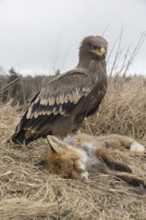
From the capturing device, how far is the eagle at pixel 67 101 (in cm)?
509

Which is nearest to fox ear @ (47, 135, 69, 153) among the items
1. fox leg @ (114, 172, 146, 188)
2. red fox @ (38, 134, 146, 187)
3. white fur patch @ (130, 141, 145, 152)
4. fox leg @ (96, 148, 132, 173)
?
red fox @ (38, 134, 146, 187)

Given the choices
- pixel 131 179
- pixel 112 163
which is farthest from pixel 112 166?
pixel 131 179

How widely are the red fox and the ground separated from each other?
8 cm

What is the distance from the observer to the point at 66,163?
14.4 ft

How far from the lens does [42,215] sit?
3.61 m

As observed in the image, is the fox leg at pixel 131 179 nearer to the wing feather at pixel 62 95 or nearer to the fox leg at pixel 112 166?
the fox leg at pixel 112 166

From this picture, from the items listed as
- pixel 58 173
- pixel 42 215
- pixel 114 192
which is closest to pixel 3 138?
pixel 58 173

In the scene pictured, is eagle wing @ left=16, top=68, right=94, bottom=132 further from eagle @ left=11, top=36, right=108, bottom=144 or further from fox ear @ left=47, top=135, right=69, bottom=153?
fox ear @ left=47, top=135, right=69, bottom=153

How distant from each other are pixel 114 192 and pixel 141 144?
5.83 feet

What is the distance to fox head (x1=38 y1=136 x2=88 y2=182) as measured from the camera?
14.4 feet

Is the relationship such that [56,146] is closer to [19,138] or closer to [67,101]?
[67,101]

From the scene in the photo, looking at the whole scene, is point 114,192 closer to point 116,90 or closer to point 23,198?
point 23,198

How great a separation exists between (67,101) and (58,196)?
1303mm

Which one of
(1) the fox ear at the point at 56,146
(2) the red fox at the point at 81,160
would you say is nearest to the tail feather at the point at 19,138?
(2) the red fox at the point at 81,160
